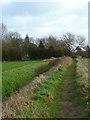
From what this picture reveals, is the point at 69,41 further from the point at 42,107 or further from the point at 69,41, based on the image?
the point at 42,107

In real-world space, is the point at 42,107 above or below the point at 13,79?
below

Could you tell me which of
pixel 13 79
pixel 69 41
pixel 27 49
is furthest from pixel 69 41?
pixel 13 79

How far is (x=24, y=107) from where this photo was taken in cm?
902

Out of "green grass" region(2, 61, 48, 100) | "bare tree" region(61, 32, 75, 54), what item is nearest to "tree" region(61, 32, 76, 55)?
"bare tree" region(61, 32, 75, 54)

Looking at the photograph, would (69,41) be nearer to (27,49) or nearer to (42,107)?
(27,49)

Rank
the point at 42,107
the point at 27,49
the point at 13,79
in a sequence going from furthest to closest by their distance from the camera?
1. the point at 27,49
2. the point at 13,79
3. the point at 42,107

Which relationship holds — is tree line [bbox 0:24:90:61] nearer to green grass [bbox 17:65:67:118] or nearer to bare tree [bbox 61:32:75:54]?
bare tree [bbox 61:32:75:54]

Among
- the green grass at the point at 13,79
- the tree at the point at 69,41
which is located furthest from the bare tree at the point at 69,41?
the green grass at the point at 13,79

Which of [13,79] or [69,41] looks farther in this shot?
[69,41]

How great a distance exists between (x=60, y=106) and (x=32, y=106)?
1397 mm

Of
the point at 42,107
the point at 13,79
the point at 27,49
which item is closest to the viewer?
the point at 42,107

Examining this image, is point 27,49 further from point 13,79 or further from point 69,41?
point 13,79

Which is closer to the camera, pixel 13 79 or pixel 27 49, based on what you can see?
pixel 13 79

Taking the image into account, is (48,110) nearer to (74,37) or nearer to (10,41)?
(10,41)
